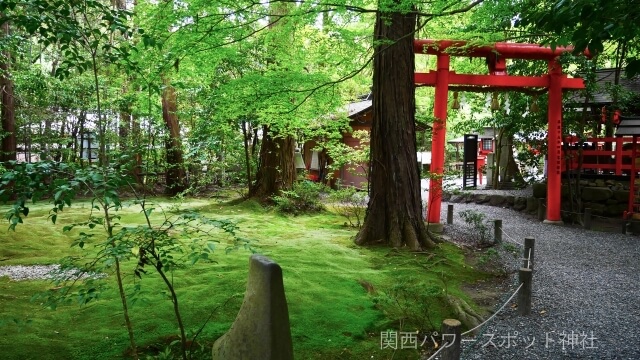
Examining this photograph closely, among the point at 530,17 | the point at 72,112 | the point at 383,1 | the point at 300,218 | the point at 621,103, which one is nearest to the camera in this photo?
the point at 530,17

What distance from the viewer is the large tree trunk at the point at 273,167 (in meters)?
10.6

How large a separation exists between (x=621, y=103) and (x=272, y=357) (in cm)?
1149

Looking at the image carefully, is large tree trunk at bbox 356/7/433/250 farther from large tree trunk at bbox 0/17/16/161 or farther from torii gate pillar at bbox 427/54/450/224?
large tree trunk at bbox 0/17/16/161

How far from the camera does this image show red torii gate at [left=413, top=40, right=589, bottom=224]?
8070 mm

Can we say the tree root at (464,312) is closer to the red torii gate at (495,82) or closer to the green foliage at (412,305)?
Answer: the green foliage at (412,305)

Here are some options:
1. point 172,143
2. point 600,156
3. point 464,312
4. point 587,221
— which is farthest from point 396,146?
point 172,143

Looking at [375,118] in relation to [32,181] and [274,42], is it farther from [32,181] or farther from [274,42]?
[32,181]

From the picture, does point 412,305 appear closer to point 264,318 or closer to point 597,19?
point 264,318

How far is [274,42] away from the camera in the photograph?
604 centimetres

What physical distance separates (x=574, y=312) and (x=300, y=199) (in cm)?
647

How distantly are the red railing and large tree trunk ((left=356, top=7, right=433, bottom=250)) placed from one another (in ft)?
20.4

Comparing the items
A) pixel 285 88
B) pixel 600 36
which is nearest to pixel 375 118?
pixel 285 88

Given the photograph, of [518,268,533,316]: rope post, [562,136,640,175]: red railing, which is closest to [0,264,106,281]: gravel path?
[518,268,533,316]: rope post

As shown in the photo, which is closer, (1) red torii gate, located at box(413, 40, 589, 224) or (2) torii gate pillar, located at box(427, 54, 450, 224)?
(1) red torii gate, located at box(413, 40, 589, 224)
